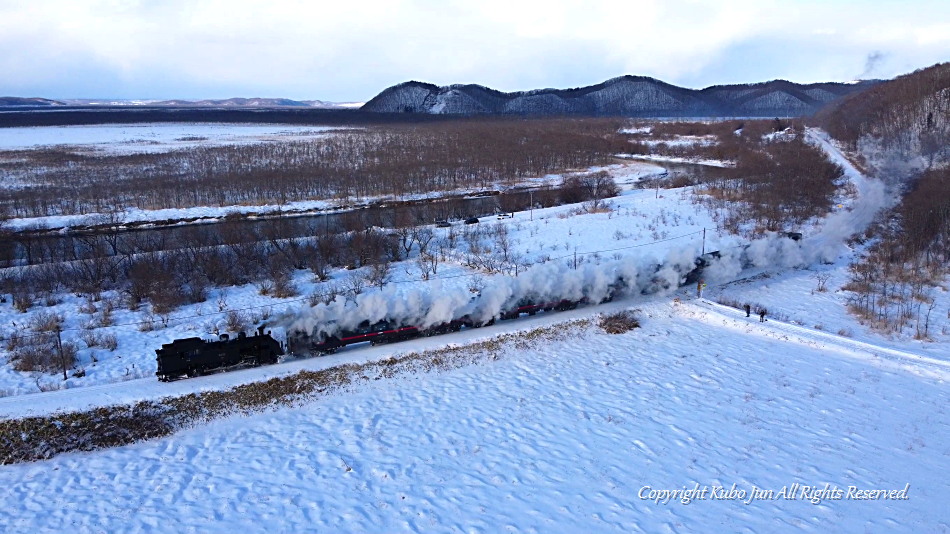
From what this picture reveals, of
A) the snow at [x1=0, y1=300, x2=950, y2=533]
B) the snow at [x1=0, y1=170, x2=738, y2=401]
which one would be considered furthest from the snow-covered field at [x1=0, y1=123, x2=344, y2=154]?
the snow at [x1=0, y1=300, x2=950, y2=533]

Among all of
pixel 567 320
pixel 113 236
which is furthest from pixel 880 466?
pixel 113 236

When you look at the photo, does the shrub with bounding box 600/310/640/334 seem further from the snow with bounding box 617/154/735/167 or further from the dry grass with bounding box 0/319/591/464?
the snow with bounding box 617/154/735/167

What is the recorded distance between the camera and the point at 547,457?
15297mm

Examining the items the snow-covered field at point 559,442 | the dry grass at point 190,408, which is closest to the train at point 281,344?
the snow-covered field at point 559,442

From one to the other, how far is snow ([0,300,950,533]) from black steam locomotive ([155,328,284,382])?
320cm

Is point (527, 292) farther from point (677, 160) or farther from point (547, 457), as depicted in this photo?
point (677, 160)

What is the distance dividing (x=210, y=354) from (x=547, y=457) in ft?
38.5

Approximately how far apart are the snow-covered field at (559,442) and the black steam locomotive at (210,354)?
438mm

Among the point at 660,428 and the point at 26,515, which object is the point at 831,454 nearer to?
the point at 660,428

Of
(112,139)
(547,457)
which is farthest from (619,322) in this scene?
(112,139)

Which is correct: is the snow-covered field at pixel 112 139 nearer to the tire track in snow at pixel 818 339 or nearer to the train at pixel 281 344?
the train at pixel 281 344

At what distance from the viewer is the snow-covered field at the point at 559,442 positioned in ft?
43.2

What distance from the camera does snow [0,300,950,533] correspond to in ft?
42.9

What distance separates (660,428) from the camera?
54.3 feet
